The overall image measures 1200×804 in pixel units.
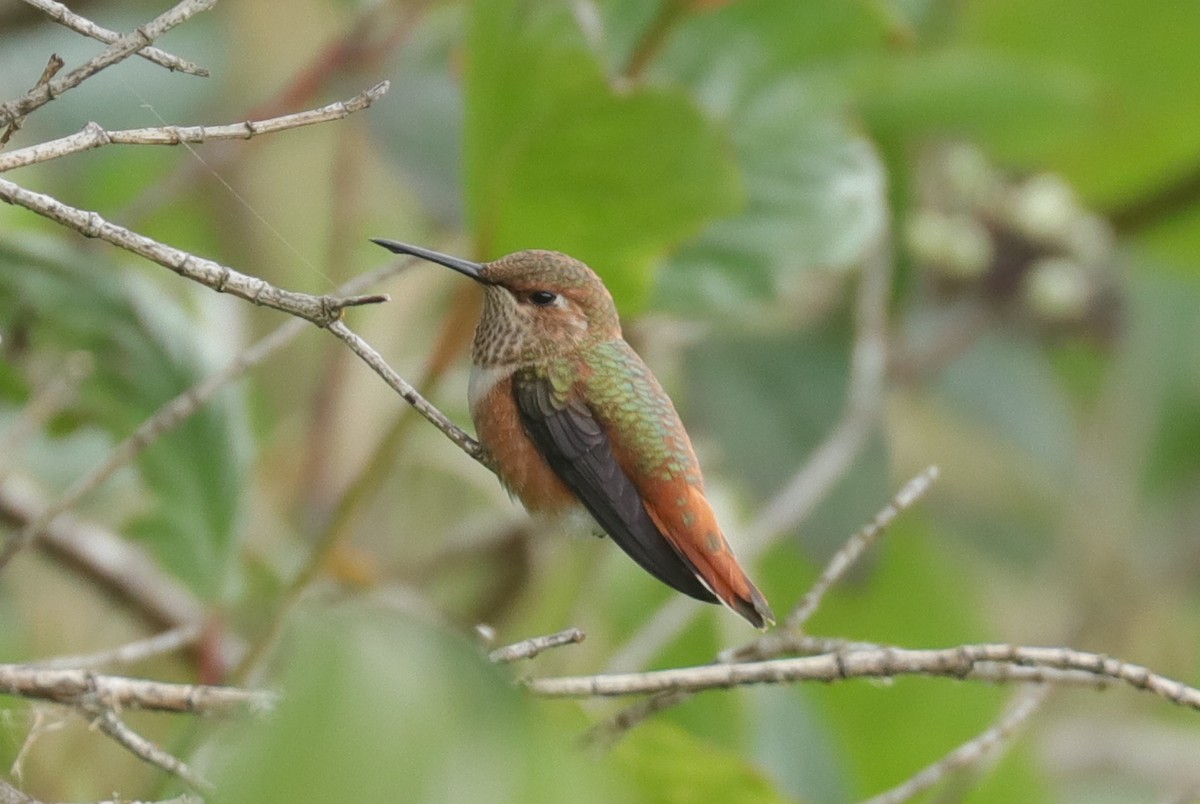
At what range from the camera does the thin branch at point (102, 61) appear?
3.66ft

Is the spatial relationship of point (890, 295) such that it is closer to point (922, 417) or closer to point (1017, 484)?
point (922, 417)

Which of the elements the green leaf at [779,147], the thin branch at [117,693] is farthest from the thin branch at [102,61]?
the green leaf at [779,147]

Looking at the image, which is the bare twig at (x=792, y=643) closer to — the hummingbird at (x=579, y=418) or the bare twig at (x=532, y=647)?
the hummingbird at (x=579, y=418)

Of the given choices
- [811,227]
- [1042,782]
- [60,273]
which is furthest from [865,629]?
[60,273]

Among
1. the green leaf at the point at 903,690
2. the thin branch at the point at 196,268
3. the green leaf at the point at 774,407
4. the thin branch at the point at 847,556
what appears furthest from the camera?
the green leaf at the point at 774,407

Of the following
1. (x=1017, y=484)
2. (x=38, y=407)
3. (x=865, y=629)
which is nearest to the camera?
(x=38, y=407)

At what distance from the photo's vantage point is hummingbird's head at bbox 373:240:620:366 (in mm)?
1845

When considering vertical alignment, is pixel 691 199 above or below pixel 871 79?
below

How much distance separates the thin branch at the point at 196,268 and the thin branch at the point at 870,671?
0.38 metres

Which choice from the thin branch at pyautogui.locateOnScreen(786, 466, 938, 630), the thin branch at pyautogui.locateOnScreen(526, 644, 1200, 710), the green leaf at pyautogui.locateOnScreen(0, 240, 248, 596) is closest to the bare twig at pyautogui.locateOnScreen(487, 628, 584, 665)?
the thin branch at pyautogui.locateOnScreen(526, 644, 1200, 710)

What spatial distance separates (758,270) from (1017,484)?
10.3 feet

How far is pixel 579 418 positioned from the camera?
72.2 inches

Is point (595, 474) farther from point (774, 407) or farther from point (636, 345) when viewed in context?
point (774, 407)

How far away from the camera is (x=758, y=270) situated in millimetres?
2340
